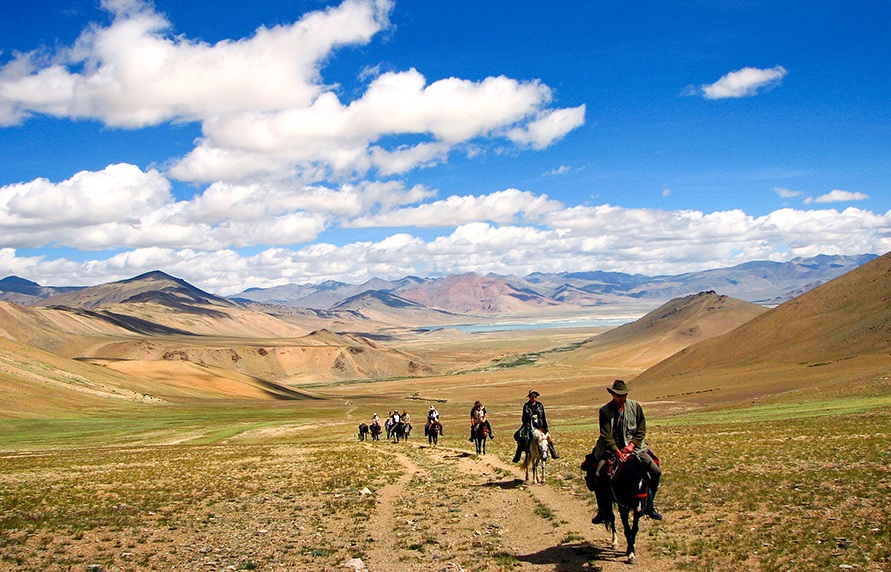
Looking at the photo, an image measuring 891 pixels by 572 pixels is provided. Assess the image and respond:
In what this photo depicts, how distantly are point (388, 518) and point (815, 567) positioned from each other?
9855 millimetres

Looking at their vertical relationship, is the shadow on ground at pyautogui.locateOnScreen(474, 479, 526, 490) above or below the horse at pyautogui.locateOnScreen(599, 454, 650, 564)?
below

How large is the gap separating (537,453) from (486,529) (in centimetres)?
621

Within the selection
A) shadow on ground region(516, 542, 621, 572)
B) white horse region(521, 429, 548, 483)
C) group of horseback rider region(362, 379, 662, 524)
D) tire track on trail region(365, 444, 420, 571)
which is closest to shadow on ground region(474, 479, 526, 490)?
white horse region(521, 429, 548, 483)

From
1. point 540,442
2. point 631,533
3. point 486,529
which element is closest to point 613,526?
point 631,533

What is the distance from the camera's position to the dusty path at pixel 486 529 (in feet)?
43.4

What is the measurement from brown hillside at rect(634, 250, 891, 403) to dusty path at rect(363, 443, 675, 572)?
39.2m

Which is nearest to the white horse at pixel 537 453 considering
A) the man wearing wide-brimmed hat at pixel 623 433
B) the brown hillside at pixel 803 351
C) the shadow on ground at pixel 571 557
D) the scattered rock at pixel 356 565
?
the shadow on ground at pixel 571 557

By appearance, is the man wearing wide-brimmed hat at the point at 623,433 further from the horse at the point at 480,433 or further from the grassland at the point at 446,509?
the horse at the point at 480,433

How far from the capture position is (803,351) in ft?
313

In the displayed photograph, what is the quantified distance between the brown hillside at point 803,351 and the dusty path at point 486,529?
129 feet

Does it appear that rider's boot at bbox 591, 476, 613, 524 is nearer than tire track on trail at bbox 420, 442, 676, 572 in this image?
No

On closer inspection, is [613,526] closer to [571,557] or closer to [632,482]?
[571,557]

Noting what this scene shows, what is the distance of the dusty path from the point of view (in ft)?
43.4

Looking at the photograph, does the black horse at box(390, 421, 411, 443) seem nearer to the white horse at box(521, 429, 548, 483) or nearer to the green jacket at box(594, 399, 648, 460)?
the white horse at box(521, 429, 548, 483)
